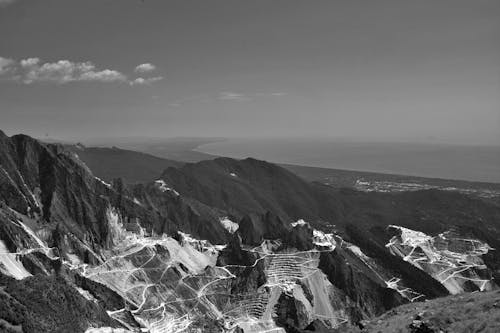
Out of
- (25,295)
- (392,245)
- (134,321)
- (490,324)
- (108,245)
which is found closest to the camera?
(490,324)

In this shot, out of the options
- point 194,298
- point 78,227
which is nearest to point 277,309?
point 194,298

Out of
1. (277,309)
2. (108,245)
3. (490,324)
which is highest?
(490,324)

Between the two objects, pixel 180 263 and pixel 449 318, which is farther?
pixel 180 263

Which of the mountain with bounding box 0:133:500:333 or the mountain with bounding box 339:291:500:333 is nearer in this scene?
the mountain with bounding box 339:291:500:333

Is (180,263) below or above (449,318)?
below

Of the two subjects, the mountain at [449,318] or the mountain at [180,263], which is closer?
the mountain at [449,318]

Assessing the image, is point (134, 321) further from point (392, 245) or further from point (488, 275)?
point (488, 275)

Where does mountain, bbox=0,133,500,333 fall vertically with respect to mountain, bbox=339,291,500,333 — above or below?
below

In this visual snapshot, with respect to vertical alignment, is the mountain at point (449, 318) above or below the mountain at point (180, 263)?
Answer: above
